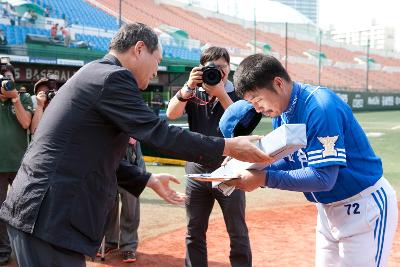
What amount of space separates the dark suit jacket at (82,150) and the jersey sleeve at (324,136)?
0.51 meters

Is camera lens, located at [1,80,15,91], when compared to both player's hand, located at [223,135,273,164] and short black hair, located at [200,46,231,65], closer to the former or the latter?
short black hair, located at [200,46,231,65]

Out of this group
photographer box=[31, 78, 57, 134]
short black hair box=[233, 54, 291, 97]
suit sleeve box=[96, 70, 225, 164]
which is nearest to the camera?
suit sleeve box=[96, 70, 225, 164]

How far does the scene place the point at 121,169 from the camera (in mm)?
3031

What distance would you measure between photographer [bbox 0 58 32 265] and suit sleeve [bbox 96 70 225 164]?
3092 millimetres

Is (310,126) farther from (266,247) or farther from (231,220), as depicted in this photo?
(266,247)

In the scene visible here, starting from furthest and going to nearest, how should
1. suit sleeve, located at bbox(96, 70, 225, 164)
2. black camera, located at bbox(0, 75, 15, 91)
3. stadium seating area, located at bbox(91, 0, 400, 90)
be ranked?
stadium seating area, located at bbox(91, 0, 400, 90)
black camera, located at bbox(0, 75, 15, 91)
suit sleeve, located at bbox(96, 70, 225, 164)

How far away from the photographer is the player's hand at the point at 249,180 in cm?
279

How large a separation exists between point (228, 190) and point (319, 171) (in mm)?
529

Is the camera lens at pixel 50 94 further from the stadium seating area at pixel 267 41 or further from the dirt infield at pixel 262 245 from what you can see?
the stadium seating area at pixel 267 41

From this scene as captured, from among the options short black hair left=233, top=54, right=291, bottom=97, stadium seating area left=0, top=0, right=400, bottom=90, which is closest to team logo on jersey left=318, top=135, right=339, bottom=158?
short black hair left=233, top=54, right=291, bottom=97

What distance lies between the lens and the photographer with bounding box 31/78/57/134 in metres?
5.49

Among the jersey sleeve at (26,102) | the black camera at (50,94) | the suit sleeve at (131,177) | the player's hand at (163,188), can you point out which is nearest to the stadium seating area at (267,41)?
the black camera at (50,94)

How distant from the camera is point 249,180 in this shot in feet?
9.21

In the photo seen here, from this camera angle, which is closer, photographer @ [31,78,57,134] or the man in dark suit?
the man in dark suit
